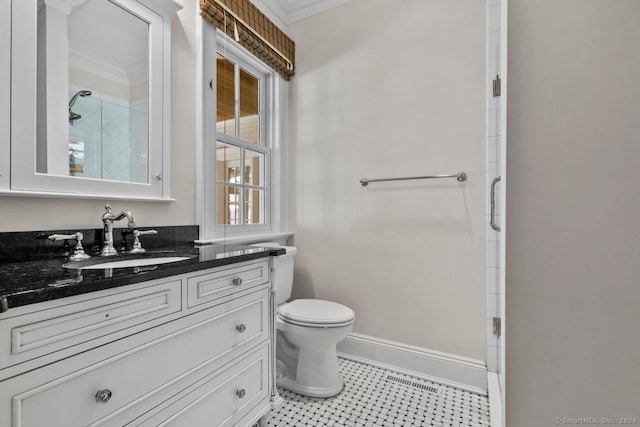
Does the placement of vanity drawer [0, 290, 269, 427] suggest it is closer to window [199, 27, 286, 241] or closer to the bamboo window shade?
window [199, 27, 286, 241]

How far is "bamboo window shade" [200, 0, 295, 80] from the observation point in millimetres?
1726

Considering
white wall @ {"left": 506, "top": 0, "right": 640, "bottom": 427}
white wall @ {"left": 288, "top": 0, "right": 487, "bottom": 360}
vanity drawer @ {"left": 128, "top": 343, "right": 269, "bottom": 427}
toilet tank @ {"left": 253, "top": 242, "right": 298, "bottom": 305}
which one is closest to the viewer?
white wall @ {"left": 506, "top": 0, "right": 640, "bottom": 427}

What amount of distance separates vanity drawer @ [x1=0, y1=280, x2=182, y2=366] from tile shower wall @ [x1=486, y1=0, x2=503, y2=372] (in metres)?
1.63

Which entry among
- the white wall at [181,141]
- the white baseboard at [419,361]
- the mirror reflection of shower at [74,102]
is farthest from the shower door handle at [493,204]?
the mirror reflection of shower at [74,102]

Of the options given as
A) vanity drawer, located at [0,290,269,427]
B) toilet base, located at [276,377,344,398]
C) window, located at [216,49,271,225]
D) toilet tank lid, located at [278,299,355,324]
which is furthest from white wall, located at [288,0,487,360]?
vanity drawer, located at [0,290,269,427]

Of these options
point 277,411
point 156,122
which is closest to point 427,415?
point 277,411

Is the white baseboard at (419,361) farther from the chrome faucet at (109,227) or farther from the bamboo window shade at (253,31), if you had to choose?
the bamboo window shade at (253,31)

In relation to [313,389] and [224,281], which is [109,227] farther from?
[313,389]

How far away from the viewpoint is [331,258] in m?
2.21

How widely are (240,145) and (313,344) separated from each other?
140 cm

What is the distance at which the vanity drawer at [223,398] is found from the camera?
3.18ft

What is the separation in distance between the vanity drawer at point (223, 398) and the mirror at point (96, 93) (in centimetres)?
95

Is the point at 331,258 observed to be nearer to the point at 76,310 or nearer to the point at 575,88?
the point at 76,310

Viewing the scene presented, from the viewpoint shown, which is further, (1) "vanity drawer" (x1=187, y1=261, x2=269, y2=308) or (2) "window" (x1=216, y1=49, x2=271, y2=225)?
(2) "window" (x1=216, y1=49, x2=271, y2=225)
